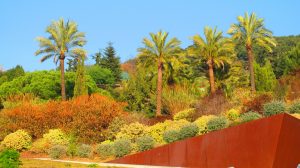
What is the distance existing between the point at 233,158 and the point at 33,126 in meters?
18.8

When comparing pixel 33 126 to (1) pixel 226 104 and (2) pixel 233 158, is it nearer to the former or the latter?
(1) pixel 226 104

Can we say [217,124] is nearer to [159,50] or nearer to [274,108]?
[274,108]

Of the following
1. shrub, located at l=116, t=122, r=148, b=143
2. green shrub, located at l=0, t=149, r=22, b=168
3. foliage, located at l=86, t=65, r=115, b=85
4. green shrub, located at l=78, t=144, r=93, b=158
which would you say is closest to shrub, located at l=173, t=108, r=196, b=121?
shrub, located at l=116, t=122, r=148, b=143

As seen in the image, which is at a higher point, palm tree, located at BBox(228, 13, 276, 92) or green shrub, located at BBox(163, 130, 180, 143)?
palm tree, located at BBox(228, 13, 276, 92)

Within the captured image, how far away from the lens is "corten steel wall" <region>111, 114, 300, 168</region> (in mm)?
15289

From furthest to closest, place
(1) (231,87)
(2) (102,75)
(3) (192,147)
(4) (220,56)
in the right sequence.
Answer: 1. (2) (102,75)
2. (1) (231,87)
3. (4) (220,56)
4. (3) (192,147)

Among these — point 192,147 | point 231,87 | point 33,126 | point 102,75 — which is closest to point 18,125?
point 33,126

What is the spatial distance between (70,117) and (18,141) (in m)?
3.96

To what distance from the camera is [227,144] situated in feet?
54.7

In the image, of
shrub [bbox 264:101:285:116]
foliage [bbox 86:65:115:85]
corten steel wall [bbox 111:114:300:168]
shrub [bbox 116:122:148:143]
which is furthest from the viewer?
foliage [bbox 86:65:115:85]

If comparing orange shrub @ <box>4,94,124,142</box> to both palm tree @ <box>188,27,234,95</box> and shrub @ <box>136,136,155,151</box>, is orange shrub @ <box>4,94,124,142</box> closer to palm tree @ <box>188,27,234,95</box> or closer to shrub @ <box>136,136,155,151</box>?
shrub @ <box>136,136,155,151</box>

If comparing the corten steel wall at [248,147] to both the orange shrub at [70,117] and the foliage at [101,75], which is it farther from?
the foliage at [101,75]

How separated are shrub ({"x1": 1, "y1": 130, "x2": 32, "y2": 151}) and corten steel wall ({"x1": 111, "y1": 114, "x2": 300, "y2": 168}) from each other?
13.8m

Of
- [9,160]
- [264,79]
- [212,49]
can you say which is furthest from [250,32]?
[9,160]
